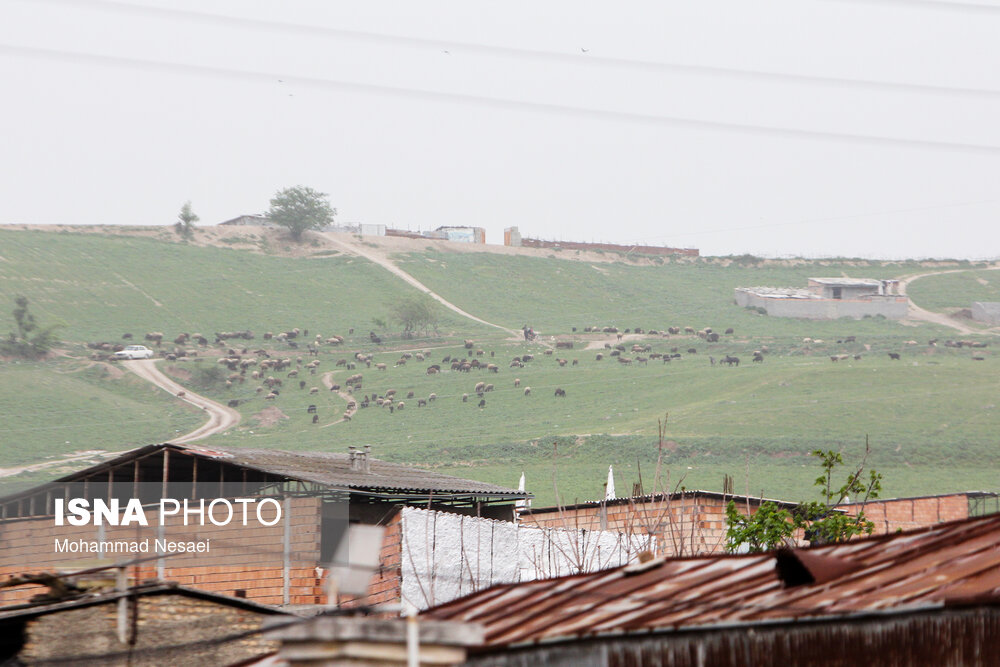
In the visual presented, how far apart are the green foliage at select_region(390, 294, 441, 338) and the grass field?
2202mm

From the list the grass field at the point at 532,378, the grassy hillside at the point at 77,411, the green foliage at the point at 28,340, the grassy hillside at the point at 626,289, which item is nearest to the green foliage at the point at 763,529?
the grass field at the point at 532,378

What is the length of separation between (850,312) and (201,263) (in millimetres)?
82692

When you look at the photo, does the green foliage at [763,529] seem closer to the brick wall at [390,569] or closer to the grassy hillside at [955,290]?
the brick wall at [390,569]

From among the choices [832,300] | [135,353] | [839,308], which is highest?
[832,300]

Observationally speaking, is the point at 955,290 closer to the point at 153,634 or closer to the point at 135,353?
the point at 135,353

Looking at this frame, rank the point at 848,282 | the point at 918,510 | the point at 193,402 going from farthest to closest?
the point at 848,282
the point at 193,402
the point at 918,510

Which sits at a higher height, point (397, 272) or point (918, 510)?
point (397, 272)

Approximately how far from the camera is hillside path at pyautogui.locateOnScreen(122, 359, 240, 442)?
320 ft

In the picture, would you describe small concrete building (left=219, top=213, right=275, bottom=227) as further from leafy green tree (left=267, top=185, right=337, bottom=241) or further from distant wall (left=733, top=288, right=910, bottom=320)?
distant wall (left=733, top=288, right=910, bottom=320)

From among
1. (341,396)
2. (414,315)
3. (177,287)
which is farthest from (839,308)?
(177,287)

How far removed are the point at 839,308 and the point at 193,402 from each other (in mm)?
84486

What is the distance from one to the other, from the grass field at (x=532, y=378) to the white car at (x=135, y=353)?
11.0 feet

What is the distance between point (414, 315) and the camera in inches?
5463

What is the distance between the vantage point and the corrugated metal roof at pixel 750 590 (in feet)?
21.3
